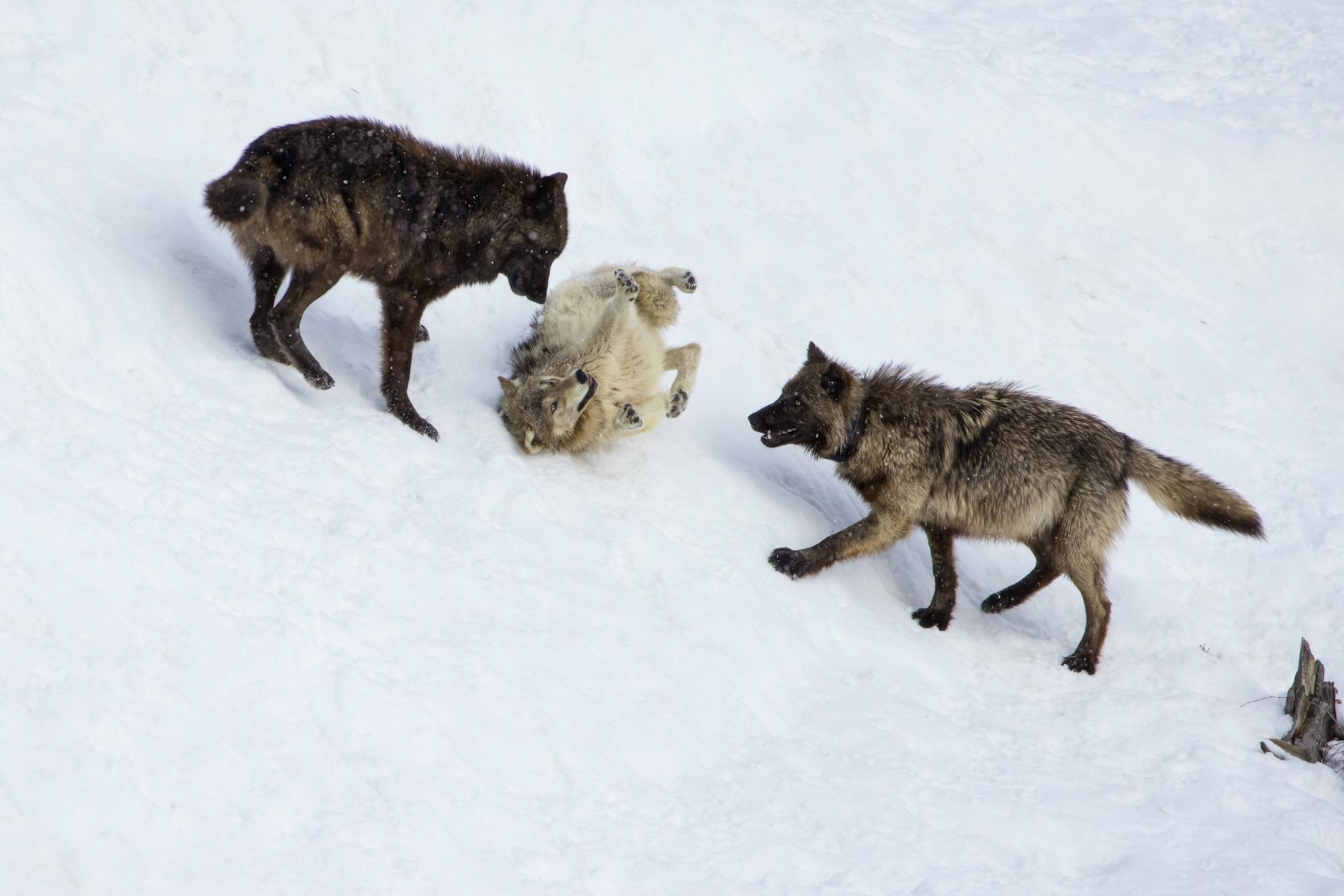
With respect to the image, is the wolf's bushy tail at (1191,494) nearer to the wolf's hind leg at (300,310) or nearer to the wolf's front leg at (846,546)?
the wolf's front leg at (846,546)

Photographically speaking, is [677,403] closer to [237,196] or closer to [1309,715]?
[237,196]

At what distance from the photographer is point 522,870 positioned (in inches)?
177

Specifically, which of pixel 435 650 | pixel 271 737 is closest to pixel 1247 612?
pixel 435 650

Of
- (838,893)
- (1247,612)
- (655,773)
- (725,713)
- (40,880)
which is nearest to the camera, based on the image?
(40,880)

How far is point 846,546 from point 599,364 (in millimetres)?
2314

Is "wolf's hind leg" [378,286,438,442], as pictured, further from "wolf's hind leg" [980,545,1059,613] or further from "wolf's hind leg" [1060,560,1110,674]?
"wolf's hind leg" [1060,560,1110,674]

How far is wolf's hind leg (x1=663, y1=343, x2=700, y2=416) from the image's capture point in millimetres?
8500

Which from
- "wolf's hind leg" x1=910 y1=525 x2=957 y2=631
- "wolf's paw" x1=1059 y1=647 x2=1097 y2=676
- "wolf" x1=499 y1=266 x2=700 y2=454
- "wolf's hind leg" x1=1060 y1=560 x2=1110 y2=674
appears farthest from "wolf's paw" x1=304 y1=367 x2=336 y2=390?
"wolf's paw" x1=1059 y1=647 x2=1097 y2=676

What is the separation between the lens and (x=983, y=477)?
25.9ft

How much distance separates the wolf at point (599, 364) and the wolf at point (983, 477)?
0.88m

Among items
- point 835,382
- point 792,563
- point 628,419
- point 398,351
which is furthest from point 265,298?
point 835,382

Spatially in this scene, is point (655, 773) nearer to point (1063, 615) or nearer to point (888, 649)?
point (888, 649)

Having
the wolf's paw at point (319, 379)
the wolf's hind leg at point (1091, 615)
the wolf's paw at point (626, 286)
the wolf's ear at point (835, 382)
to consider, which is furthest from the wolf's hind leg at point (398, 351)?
the wolf's hind leg at point (1091, 615)

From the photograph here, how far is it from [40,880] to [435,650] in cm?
202
